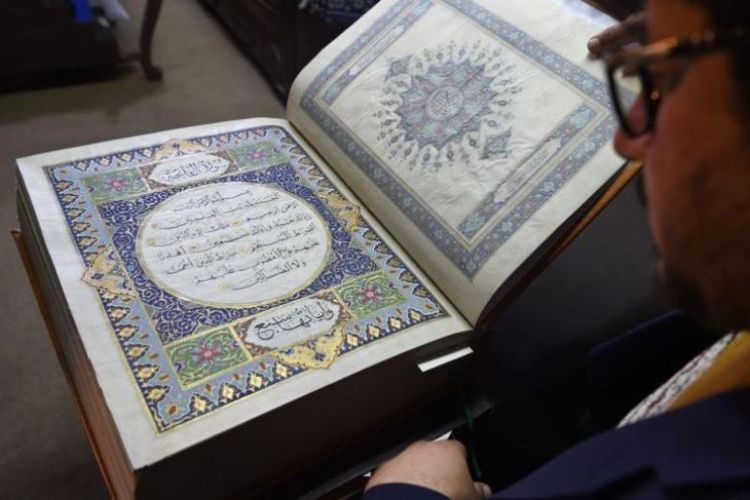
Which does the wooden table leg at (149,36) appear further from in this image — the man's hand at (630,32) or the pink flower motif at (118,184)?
the man's hand at (630,32)

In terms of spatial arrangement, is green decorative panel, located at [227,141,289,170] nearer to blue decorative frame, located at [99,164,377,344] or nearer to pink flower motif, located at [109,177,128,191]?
blue decorative frame, located at [99,164,377,344]

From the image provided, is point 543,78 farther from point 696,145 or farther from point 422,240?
point 696,145

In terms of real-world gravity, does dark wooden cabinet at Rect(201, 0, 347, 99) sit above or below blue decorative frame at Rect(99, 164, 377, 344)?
above

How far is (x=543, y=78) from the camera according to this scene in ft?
2.48

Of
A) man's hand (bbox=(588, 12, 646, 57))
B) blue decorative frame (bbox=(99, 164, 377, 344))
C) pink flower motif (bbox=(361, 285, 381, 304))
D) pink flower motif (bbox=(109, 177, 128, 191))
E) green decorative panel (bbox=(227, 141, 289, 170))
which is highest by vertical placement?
man's hand (bbox=(588, 12, 646, 57))

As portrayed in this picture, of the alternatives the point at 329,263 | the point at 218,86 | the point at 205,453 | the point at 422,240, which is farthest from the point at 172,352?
the point at 218,86

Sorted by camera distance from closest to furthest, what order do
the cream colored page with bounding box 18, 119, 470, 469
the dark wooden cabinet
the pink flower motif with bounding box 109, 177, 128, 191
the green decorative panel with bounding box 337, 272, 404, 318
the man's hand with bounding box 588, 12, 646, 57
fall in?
the man's hand with bounding box 588, 12, 646, 57 → the cream colored page with bounding box 18, 119, 470, 469 → the green decorative panel with bounding box 337, 272, 404, 318 → the pink flower motif with bounding box 109, 177, 128, 191 → the dark wooden cabinet

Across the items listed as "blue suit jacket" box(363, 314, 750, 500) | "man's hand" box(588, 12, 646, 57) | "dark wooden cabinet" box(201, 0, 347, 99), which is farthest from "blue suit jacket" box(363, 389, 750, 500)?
"dark wooden cabinet" box(201, 0, 347, 99)

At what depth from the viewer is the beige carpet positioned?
102cm

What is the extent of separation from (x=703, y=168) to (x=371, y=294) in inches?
16.1

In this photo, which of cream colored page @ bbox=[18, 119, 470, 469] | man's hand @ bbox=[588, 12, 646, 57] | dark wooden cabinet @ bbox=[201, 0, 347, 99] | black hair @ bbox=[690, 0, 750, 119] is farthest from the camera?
dark wooden cabinet @ bbox=[201, 0, 347, 99]

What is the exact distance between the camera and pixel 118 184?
2.62 feet

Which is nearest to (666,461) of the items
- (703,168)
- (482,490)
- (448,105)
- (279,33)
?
(703,168)

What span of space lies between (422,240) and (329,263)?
118 mm
